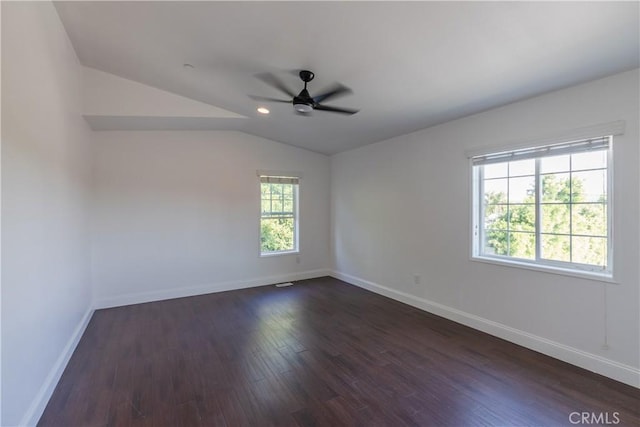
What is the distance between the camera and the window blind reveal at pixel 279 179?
5.40 metres

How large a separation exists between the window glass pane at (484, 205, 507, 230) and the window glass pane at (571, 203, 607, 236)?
651mm

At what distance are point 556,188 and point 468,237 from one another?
1.02 metres

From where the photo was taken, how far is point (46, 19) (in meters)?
2.30

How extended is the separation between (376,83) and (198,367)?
3.25 metres

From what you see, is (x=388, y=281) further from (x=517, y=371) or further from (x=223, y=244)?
(x=223, y=244)

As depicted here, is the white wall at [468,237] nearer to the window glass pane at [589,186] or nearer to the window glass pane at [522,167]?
the window glass pane at [589,186]

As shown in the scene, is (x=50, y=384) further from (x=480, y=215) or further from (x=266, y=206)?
(x=480, y=215)

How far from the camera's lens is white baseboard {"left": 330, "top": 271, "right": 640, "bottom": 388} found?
2.42 m

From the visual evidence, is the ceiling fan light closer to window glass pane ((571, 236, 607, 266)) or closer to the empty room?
the empty room

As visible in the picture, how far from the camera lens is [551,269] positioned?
9.36 feet

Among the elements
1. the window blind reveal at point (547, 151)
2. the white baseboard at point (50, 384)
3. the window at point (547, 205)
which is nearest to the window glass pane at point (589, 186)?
the window at point (547, 205)

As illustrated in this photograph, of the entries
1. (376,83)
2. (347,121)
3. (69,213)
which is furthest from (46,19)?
(347,121)

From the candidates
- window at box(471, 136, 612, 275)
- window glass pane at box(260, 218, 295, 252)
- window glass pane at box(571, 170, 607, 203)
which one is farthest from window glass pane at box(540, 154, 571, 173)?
window glass pane at box(260, 218, 295, 252)

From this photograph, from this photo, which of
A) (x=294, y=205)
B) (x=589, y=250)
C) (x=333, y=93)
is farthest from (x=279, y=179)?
(x=589, y=250)
